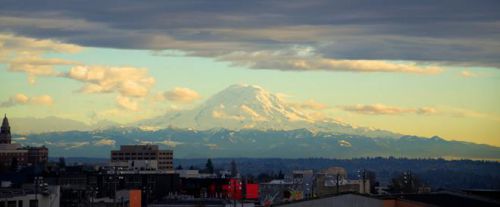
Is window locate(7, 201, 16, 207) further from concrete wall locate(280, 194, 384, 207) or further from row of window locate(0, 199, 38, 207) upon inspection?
concrete wall locate(280, 194, 384, 207)

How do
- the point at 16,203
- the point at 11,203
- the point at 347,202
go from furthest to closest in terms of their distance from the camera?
the point at 16,203 < the point at 11,203 < the point at 347,202

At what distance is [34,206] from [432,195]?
40445mm

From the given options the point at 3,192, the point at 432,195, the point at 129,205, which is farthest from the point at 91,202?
the point at 432,195

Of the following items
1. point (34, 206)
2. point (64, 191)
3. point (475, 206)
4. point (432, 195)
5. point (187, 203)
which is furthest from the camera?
point (64, 191)

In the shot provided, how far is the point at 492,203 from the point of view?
124m

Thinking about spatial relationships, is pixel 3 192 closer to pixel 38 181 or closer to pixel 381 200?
pixel 38 181

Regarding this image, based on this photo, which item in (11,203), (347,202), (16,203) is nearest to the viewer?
(347,202)

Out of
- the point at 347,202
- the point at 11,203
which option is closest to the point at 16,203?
the point at 11,203

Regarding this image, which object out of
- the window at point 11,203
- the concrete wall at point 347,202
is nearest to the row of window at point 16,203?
the window at point 11,203

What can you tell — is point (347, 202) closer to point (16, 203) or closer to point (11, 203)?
point (11, 203)

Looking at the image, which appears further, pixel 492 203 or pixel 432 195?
pixel 432 195

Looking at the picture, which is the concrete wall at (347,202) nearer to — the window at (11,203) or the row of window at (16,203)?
the row of window at (16,203)

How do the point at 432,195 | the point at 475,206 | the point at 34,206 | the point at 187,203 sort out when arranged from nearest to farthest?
A: the point at 475,206 → the point at 432,195 → the point at 34,206 → the point at 187,203

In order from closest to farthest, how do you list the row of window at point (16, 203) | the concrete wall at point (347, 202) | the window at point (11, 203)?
the concrete wall at point (347, 202) < the row of window at point (16, 203) < the window at point (11, 203)
